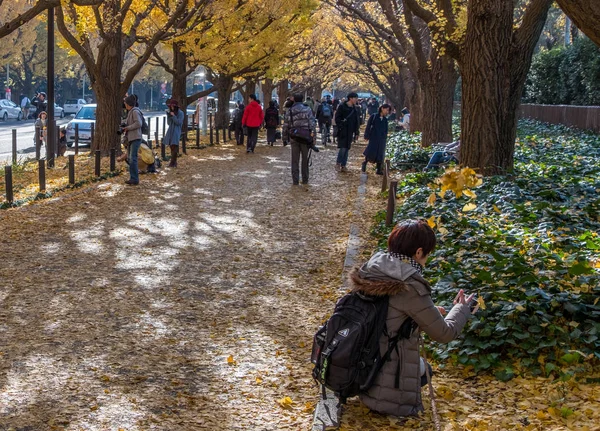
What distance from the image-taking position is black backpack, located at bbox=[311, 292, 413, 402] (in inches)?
186

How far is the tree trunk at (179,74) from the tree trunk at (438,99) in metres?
8.69

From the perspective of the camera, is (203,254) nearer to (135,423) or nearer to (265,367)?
(265,367)

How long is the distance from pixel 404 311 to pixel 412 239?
0.40 meters

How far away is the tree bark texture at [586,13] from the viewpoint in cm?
690

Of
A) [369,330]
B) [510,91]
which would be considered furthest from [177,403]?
[510,91]

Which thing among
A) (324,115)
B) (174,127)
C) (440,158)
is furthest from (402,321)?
(324,115)

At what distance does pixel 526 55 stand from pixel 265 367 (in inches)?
343

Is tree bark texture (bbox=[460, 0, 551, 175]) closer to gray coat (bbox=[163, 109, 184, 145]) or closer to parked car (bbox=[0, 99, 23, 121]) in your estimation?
gray coat (bbox=[163, 109, 184, 145])

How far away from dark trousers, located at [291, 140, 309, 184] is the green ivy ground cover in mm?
4446

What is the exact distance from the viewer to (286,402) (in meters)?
5.39

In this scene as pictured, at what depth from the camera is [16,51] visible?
56.8 m

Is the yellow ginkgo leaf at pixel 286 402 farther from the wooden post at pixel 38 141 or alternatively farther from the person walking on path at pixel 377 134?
the wooden post at pixel 38 141

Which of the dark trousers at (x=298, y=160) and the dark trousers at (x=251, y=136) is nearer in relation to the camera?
the dark trousers at (x=298, y=160)

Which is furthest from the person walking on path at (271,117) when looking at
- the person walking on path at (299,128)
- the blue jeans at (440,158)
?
the blue jeans at (440,158)
